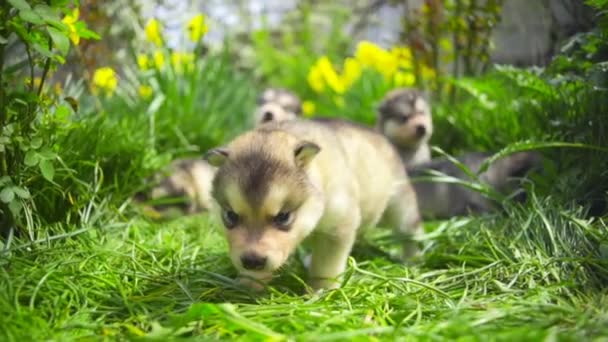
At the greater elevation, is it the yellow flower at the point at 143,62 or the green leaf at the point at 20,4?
the green leaf at the point at 20,4

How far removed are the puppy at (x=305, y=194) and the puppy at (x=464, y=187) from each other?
0.96 meters

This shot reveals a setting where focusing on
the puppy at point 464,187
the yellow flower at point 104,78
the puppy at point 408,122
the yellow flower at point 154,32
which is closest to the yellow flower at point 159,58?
the yellow flower at point 154,32

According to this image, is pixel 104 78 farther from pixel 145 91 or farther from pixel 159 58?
pixel 159 58

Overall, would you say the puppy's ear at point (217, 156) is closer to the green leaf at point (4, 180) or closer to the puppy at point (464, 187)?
the green leaf at point (4, 180)

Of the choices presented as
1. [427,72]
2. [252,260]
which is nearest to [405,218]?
[252,260]

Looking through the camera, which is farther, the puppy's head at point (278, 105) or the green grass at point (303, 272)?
the puppy's head at point (278, 105)

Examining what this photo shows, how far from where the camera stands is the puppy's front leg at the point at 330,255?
11.5 feet

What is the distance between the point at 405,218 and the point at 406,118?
2.72 m

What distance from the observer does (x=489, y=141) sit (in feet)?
19.4

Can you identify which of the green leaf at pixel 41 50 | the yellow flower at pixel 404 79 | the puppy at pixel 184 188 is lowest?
the puppy at pixel 184 188

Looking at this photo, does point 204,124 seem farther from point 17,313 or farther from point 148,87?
point 17,313

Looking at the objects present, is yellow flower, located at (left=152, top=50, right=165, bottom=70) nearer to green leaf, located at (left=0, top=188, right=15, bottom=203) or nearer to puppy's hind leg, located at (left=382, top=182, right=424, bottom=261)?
puppy's hind leg, located at (left=382, top=182, right=424, bottom=261)

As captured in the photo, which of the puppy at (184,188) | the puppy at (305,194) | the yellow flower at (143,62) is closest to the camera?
the puppy at (305,194)

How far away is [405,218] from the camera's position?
14.4 feet
